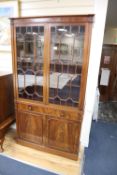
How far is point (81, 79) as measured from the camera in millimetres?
1803

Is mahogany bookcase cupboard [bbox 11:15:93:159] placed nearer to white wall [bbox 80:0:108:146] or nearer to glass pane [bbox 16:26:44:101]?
glass pane [bbox 16:26:44:101]

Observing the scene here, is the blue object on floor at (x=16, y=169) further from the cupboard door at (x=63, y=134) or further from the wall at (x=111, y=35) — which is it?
the wall at (x=111, y=35)

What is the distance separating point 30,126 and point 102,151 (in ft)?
4.22

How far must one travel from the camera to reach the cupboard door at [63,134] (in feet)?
6.62

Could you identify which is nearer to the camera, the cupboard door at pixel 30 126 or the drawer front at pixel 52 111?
the drawer front at pixel 52 111

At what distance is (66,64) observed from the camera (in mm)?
1823

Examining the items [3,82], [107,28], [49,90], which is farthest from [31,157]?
[107,28]

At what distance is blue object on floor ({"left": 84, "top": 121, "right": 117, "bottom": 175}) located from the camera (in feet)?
6.69

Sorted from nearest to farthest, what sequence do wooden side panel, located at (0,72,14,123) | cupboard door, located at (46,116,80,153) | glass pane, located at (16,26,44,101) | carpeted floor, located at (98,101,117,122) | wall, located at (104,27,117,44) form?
glass pane, located at (16,26,44,101), cupboard door, located at (46,116,80,153), wooden side panel, located at (0,72,14,123), carpeted floor, located at (98,101,117,122), wall, located at (104,27,117,44)

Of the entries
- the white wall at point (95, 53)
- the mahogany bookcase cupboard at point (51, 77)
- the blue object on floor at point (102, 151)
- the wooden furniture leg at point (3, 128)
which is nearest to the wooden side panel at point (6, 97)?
the wooden furniture leg at point (3, 128)

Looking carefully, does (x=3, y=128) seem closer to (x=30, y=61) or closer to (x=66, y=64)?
(x=30, y=61)

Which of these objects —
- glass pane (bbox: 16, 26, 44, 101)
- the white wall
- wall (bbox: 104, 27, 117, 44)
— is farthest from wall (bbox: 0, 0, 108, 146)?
wall (bbox: 104, 27, 117, 44)

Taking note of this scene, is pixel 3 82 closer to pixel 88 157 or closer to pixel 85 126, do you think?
pixel 85 126

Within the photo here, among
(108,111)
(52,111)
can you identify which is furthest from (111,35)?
(52,111)
